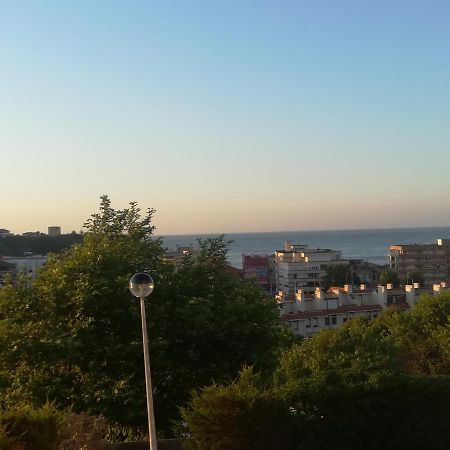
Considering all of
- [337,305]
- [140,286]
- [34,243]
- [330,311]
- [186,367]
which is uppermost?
[34,243]

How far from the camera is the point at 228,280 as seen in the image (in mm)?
13781

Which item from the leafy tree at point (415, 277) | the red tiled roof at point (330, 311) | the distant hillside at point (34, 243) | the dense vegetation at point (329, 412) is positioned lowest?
the leafy tree at point (415, 277)

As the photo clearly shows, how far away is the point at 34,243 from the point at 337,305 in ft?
385

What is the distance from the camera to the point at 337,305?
51.9m

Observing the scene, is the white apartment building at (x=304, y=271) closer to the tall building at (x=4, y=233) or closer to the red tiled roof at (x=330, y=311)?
the red tiled roof at (x=330, y=311)

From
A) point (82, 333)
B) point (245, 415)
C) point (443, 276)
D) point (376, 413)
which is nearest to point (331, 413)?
point (376, 413)

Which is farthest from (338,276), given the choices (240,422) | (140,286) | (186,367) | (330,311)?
(140,286)

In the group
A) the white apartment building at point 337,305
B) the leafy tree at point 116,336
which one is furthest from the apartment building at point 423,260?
the leafy tree at point 116,336

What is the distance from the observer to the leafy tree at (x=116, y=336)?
10.6 m

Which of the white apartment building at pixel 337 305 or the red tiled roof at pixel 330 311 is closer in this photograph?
the red tiled roof at pixel 330 311

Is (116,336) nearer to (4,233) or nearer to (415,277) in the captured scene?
(415,277)

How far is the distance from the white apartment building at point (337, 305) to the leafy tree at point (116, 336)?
111 feet

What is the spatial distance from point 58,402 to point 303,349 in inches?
222

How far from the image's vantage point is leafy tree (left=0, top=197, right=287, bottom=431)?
1060 centimetres
